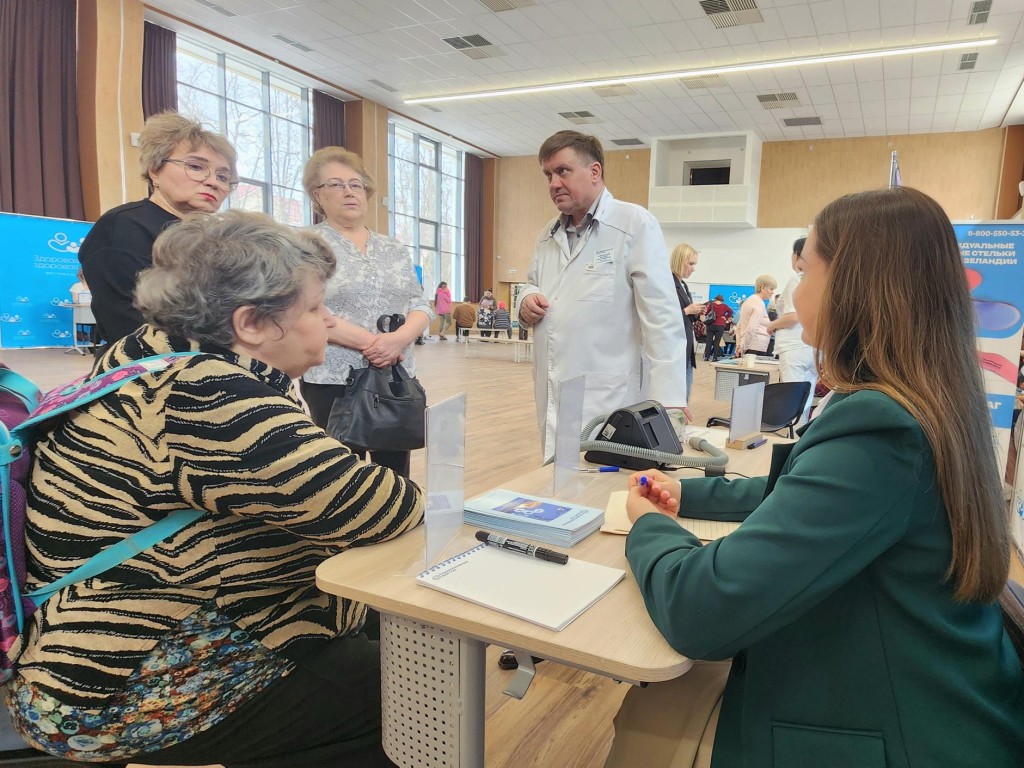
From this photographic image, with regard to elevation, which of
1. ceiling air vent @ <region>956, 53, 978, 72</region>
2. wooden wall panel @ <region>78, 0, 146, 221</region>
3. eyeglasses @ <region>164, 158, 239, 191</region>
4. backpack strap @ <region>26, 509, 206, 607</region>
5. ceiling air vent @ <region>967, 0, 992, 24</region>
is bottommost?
backpack strap @ <region>26, 509, 206, 607</region>

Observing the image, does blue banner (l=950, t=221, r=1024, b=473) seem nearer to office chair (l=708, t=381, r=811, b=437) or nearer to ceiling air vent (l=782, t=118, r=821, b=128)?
office chair (l=708, t=381, r=811, b=437)

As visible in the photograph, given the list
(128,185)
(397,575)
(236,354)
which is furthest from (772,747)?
(128,185)

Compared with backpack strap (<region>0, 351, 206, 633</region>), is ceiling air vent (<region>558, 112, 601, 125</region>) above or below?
above

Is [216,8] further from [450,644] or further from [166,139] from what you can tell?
[450,644]

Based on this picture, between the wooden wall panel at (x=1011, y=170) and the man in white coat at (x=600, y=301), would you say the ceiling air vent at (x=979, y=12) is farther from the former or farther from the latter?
the man in white coat at (x=600, y=301)

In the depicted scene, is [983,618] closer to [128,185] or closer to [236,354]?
[236,354]

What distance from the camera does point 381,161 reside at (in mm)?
13258

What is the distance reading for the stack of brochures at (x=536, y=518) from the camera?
1.22m

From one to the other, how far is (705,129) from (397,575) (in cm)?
1456

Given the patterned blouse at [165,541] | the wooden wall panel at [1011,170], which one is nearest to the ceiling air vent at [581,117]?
the wooden wall panel at [1011,170]

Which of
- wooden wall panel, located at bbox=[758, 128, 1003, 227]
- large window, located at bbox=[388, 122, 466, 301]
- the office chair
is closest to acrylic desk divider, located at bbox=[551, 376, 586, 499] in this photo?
the office chair

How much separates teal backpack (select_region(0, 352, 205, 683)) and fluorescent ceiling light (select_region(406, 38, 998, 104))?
10.8 m

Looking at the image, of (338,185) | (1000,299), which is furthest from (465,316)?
(338,185)

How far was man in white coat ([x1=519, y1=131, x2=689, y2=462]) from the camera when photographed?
2.31 meters
